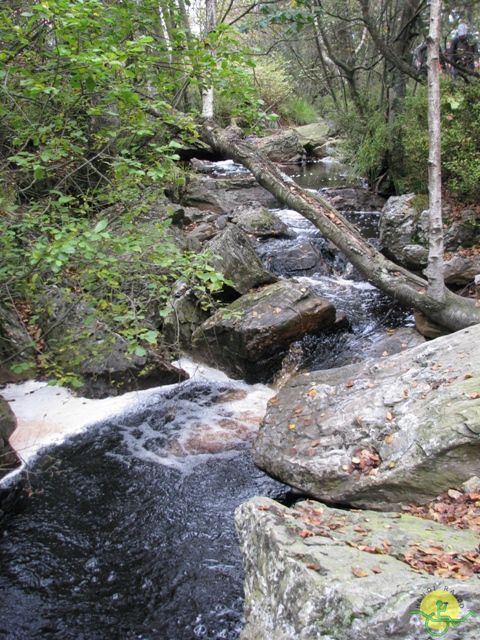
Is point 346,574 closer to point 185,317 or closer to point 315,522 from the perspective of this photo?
point 315,522

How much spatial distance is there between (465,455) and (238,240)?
5462 mm

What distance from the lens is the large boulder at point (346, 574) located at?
2.20 meters

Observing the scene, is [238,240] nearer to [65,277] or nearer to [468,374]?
[65,277]

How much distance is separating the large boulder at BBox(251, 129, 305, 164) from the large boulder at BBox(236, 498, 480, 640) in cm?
1849

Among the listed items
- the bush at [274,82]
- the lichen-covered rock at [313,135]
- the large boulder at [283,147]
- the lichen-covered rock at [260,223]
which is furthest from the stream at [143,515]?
the bush at [274,82]

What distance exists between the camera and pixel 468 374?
4230 mm

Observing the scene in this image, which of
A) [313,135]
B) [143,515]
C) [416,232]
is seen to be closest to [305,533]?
[143,515]

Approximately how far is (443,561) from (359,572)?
511mm

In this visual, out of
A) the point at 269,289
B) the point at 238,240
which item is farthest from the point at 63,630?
the point at 238,240

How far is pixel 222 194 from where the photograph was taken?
1289cm

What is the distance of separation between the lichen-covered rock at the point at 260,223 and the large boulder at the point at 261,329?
3764 mm

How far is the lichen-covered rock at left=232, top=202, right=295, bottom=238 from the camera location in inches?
427

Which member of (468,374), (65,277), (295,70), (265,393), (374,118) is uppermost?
(295,70)

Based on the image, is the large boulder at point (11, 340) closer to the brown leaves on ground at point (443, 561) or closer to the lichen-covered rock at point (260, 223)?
the brown leaves on ground at point (443, 561)
